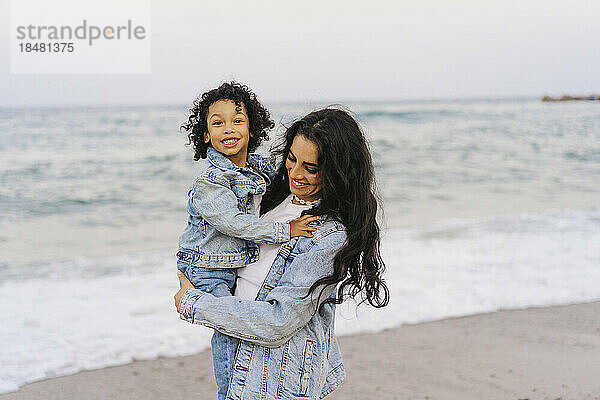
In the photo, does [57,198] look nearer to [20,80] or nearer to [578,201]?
[20,80]

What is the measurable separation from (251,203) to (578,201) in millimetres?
9456

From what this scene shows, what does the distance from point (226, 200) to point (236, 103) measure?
304 mm

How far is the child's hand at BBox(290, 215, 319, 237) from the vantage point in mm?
1848

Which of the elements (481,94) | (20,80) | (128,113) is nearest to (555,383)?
(20,80)

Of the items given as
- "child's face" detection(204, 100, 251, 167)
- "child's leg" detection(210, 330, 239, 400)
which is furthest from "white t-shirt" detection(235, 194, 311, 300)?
"child's face" detection(204, 100, 251, 167)

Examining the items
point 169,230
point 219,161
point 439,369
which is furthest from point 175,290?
point 219,161

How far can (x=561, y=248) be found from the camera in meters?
6.91

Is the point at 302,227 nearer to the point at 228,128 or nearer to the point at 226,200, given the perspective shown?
the point at 226,200

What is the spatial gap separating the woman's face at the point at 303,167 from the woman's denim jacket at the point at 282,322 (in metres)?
0.10

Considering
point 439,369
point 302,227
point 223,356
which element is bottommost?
point 439,369

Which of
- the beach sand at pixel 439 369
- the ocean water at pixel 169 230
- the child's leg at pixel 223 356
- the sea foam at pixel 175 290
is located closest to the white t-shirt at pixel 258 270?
the child's leg at pixel 223 356

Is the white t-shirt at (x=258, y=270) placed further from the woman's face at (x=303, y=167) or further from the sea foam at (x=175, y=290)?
the sea foam at (x=175, y=290)

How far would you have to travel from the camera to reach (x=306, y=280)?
1767 millimetres

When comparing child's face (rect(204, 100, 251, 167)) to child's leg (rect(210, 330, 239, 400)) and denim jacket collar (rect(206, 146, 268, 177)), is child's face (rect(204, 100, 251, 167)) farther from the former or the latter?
child's leg (rect(210, 330, 239, 400))
